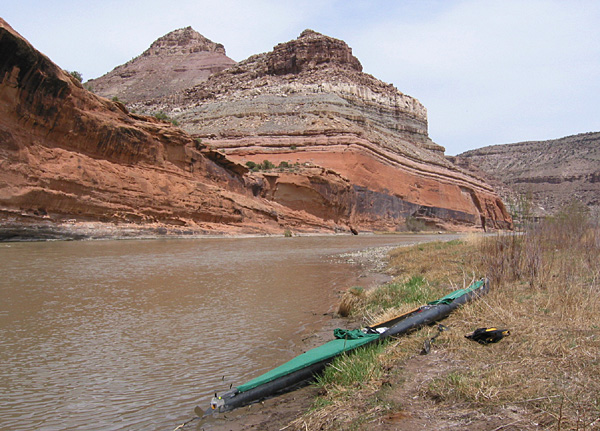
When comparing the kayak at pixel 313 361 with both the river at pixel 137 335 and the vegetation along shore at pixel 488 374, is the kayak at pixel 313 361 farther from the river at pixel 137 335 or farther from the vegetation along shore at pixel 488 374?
the river at pixel 137 335

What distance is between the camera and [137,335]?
575 cm

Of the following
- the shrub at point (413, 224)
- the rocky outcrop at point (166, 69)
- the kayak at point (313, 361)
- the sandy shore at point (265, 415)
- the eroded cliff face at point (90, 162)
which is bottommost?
the sandy shore at point (265, 415)

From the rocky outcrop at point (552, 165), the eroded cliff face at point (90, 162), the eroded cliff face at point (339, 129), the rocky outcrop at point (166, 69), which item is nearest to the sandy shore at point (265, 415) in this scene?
the eroded cliff face at point (90, 162)

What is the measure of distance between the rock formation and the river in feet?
32.5

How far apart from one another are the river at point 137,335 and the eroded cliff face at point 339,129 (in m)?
35.0

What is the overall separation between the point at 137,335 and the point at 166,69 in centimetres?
13733

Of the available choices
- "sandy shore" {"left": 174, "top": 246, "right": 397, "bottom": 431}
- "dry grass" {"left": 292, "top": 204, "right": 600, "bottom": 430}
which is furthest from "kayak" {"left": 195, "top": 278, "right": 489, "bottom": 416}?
"dry grass" {"left": 292, "top": 204, "right": 600, "bottom": 430}

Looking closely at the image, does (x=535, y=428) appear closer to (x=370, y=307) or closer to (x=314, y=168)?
(x=370, y=307)

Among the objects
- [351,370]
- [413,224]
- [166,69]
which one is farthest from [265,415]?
[166,69]

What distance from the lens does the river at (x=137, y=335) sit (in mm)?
3771

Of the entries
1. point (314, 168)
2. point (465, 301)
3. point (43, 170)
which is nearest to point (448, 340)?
point (465, 301)

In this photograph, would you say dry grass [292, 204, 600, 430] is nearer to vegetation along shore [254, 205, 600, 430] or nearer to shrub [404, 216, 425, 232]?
vegetation along shore [254, 205, 600, 430]

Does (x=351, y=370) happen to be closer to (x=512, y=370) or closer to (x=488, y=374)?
(x=488, y=374)

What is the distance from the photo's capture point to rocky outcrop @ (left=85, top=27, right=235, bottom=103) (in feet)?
380
